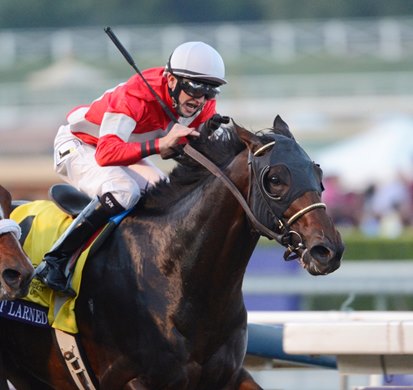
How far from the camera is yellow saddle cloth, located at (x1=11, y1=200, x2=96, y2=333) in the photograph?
17.8 feet

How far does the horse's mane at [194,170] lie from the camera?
523 centimetres

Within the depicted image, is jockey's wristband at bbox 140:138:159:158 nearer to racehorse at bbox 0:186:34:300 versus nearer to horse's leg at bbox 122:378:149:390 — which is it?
racehorse at bbox 0:186:34:300

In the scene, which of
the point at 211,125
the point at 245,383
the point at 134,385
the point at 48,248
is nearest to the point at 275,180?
the point at 211,125

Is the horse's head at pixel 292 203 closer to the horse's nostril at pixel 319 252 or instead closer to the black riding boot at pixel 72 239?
the horse's nostril at pixel 319 252

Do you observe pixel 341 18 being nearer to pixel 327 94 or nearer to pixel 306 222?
pixel 327 94

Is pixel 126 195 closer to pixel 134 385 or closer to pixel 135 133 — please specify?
pixel 135 133

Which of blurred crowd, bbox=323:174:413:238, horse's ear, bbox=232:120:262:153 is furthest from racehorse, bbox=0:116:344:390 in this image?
blurred crowd, bbox=323:174:413:238

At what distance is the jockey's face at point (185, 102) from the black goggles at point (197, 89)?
0.02m

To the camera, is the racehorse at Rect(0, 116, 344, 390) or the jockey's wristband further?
the jockey's wristband

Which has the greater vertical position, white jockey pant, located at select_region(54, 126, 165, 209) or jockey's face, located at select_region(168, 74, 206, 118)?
jockey's face, located at select_region(168, 74, 206, 118)

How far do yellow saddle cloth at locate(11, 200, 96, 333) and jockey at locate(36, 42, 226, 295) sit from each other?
7 centimetres

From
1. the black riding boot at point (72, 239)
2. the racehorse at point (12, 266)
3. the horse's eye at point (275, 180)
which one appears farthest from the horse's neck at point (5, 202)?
the horse's eye at point (275, 180)

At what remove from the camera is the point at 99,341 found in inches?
211

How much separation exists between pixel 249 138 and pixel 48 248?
1.16m
